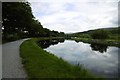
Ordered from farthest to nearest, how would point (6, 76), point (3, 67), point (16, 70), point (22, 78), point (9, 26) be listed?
1. point (9, 26)
2. point (3, 67)
3. point (16, 70)
4. point (6, 76)
5. point (22, 78)

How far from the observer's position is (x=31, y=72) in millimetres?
9945

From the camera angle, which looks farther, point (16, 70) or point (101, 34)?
point (101, 34)

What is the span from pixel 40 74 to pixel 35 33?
83408 millimetres

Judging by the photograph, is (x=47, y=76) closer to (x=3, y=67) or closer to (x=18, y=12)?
(x=3, y=67)

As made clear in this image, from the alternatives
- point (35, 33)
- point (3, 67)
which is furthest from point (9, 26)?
point (35, 33)

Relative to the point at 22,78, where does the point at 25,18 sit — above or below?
above

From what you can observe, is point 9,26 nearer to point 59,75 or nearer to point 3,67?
point 3,67

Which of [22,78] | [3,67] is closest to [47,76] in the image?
[22,78]

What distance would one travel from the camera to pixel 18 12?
1471 inches

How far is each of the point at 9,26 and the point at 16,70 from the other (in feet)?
102

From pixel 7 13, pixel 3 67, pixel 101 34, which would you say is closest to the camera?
pixel 3 67

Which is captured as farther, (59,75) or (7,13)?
(7,13)

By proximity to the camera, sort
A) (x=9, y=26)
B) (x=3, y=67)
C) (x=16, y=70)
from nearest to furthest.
Result: (x=16, y=70), (x=3, y=67), (x=9, y=26)

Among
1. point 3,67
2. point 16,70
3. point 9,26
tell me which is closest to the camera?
point 16,70
